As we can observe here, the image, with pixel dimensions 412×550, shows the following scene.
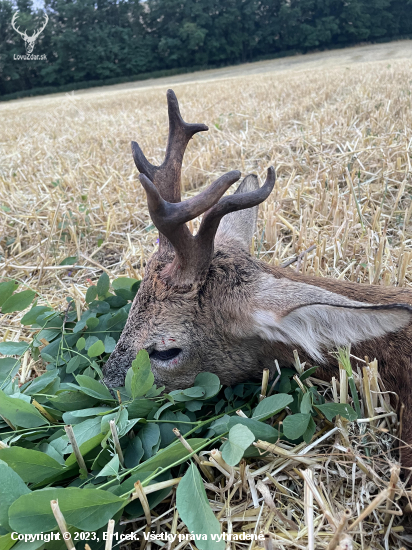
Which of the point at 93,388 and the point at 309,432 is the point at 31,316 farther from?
the point at 309,432

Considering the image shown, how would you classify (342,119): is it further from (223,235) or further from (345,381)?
(345,381)

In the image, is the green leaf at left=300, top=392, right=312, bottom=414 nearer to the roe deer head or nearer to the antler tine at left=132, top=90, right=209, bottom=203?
the roe deer head

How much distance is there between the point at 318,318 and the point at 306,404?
428 millimetres

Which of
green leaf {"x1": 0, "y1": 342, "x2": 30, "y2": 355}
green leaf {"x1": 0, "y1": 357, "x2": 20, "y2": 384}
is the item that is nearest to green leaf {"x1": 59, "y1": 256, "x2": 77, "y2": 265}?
green leaf {"x1": 0, "y1": 342, "x2": 30, "y2": 355}

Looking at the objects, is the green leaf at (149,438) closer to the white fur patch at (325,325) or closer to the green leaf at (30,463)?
the green leaf at (30,463)

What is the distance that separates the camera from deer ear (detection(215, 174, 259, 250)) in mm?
2688

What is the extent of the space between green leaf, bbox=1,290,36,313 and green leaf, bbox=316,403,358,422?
6.80 feet

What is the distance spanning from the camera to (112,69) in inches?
2237

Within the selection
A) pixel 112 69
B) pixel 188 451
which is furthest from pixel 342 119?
pixel 112 69

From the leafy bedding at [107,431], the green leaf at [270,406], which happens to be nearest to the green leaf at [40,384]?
the leafy bedding at [107,431]

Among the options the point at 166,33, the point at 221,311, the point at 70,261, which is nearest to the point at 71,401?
the point at 221,311

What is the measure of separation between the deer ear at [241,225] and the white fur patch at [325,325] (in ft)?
2.57

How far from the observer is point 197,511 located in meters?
1.45

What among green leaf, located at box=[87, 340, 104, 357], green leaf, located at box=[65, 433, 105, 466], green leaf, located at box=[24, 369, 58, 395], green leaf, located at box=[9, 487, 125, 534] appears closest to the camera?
green leaf, located at box=[9, 487, 125, 534]
